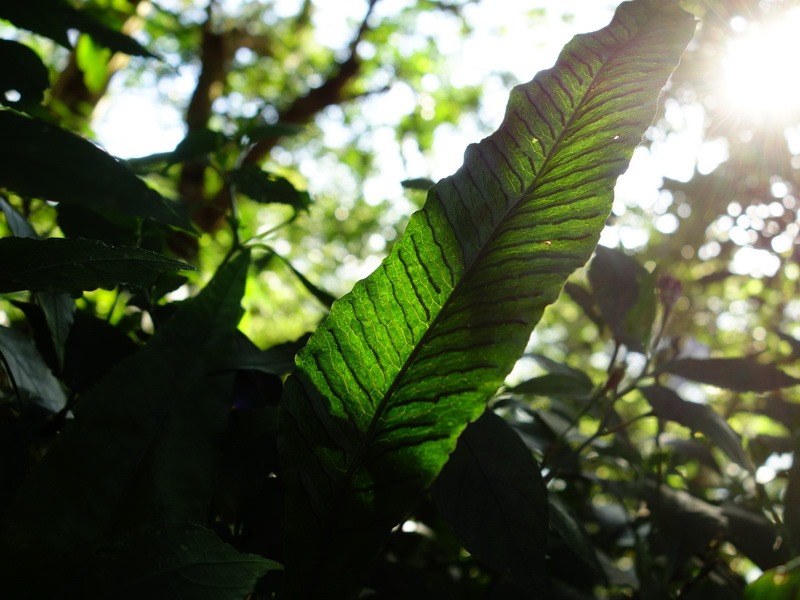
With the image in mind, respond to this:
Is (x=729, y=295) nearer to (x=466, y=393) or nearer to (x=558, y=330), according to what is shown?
(x=466, y=393)

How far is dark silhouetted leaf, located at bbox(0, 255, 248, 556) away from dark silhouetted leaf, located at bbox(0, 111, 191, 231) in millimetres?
233

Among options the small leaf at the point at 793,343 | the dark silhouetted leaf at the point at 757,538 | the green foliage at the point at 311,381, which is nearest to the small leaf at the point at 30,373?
the green foliage at the point at 311,381

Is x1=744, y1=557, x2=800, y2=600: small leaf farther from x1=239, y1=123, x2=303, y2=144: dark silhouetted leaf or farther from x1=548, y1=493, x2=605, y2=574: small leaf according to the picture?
x1=239, y1=123, x2=303, y2=144: dark silhouetted leaf

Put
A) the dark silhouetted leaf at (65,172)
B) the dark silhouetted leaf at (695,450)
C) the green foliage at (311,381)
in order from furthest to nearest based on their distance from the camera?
the dark silhouetted leaf at (695,450), the green foliage at (311,381), the dark silhouetted leaf at (65,172)

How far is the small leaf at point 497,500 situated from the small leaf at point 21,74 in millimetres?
614

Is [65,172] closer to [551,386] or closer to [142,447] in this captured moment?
[142,447]

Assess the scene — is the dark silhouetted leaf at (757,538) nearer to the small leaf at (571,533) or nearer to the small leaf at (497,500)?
the small leaf at (571,533)

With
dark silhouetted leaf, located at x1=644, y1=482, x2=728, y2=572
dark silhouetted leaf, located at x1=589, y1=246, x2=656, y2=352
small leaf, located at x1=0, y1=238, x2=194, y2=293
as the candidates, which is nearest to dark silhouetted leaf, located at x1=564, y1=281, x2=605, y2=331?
dark silhouetted leaf, located at x1=589, y1=246, x2=656, y2=352

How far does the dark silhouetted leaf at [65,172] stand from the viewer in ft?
1.11

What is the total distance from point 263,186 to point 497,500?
Answer: 570 mm

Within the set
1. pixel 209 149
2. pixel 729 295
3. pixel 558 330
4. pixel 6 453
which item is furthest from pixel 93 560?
pixel 558 330

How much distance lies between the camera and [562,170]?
508mm

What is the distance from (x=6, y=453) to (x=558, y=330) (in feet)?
32.3

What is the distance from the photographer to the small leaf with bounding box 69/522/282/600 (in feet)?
1.40
